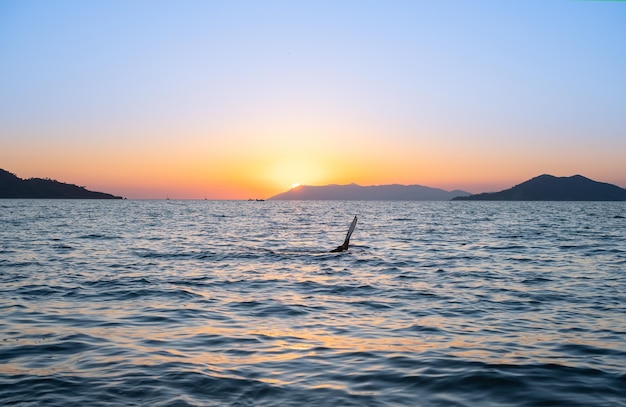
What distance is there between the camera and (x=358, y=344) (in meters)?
12.1

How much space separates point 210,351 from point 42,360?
3.22 m

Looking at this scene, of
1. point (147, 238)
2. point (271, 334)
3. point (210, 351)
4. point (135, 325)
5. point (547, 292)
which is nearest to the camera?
point (210, 351)

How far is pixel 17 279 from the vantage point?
71.7ft

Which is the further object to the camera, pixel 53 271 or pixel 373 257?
pixel 373 257

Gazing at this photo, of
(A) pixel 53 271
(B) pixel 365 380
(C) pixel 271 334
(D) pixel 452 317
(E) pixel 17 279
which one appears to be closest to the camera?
(B) pixel 365 380

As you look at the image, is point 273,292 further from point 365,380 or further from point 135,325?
point 365,380

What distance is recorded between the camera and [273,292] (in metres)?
19.6

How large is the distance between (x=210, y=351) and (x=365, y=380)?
359 cm

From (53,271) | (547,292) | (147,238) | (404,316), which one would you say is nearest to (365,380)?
(404,316)

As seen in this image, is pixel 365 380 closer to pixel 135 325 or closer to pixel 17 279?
pixel 135 325

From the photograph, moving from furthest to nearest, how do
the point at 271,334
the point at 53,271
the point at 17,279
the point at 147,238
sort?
the point at 147,238 → the point at 53,271 → the point at 17,279 → the point at 271,334

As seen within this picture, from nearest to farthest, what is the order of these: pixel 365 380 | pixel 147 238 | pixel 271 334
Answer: pixel 365 380
pixel 271 334
pixel 147 238

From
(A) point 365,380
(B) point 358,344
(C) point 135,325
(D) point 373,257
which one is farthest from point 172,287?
(D) point 373,257

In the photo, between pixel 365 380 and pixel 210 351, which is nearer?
pixel 365 380
